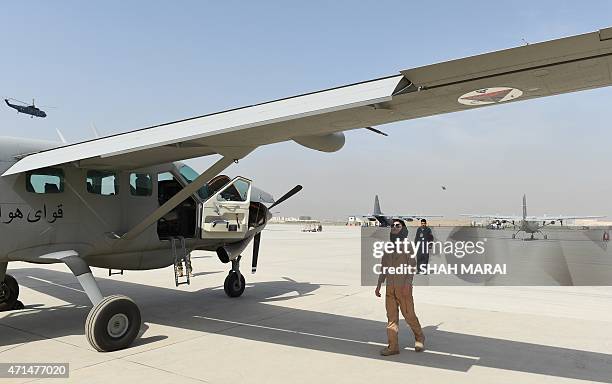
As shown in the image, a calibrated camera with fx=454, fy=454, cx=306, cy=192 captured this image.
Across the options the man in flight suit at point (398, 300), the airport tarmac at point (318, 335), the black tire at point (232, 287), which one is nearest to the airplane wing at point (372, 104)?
the man in flight suit at point (398, 300)

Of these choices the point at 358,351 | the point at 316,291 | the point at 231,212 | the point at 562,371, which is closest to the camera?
the point at 562,371

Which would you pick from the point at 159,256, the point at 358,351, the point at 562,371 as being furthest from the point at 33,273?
the point at 562,371

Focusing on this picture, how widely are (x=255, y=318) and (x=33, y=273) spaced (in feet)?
30.1

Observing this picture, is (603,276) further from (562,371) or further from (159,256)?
(159,256)

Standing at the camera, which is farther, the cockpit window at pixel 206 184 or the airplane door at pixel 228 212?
the cockpit window at pixel 206 184

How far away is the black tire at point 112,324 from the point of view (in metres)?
5.97

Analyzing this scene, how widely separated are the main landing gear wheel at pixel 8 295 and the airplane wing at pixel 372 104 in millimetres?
3471

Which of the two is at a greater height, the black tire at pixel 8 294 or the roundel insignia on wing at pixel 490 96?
the roundel insignia on wing at pixel 490 96

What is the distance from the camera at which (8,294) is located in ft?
28.7

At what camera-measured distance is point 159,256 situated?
827cm

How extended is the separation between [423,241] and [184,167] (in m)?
7.56

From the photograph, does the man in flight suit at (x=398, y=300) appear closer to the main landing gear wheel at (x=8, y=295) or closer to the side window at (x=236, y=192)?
the side window at (x=236, y=192)

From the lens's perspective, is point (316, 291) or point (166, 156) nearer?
point (166, 156)

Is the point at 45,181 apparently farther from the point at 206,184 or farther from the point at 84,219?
the point at 206,184
